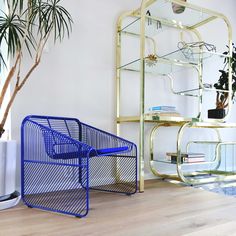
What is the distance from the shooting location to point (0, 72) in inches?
71.7

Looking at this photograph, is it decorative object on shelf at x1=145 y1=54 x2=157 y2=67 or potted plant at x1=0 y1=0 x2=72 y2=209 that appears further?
decorative object on shelf at x1=145 y1=54 x2=157 y2=67

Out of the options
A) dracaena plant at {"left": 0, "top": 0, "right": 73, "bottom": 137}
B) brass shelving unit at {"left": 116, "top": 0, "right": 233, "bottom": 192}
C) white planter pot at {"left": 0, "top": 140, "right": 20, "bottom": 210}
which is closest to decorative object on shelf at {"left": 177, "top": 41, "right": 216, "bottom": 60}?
brass shelving unit at {"left": 116, "top": 0, "right": 233, "bottom": 192}

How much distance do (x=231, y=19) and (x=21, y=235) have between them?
3285mm

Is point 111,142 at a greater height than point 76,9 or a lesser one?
lesser

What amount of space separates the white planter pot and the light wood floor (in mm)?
58

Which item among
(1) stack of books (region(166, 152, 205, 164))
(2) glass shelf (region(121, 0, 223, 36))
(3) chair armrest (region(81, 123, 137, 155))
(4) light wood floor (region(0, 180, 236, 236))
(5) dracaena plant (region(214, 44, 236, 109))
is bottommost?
(4) light wood floor (region(0, 180, 236, 236))

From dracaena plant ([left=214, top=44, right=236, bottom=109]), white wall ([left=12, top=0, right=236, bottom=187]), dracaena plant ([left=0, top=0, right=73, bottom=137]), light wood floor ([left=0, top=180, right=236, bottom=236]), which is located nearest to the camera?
light wood floor ([left=0, top=180, right=236, bottom=236])

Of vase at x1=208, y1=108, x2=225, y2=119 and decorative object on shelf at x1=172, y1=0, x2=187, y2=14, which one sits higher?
decorative object on shelf at x1=172, y1=0, x2=187, y2=14

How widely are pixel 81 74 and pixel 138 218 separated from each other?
1251 mm

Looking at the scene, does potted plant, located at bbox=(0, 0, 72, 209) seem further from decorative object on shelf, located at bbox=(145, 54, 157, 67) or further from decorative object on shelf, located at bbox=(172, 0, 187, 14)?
decorative object on shelf, located at bbox=(172, 0, 187, 14)

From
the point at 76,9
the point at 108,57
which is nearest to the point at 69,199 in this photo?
the point at 108,57

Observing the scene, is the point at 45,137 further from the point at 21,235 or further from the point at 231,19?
the point at 231,19

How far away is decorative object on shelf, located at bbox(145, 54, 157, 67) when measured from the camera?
2.24 metres

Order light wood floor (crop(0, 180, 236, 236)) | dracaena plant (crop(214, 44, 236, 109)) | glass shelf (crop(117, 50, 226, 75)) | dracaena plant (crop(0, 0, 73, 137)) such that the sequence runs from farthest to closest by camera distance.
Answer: dracaena plant (crop(214, 44, 236, 109)) < glass shelf (crop(117, 50, 226, 75)) < dracaena plant (crop(0, 0, 73, 137)) < light wood floor (crop(0, 180, 236, 236))
